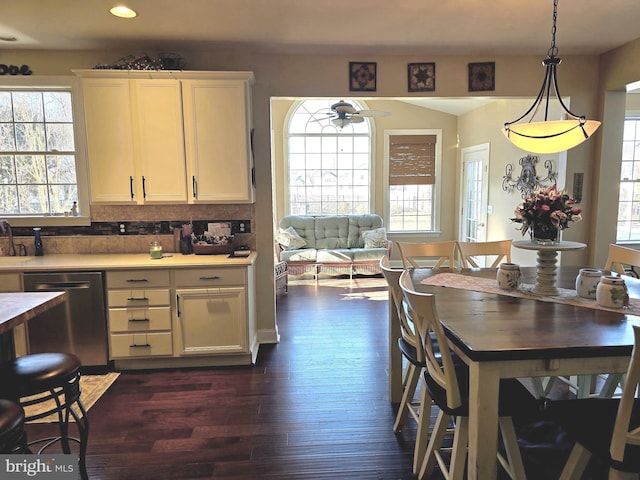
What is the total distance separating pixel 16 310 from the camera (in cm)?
180

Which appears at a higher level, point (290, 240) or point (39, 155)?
point (39, 155)

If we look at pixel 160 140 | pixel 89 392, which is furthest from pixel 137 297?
pixel 160 140

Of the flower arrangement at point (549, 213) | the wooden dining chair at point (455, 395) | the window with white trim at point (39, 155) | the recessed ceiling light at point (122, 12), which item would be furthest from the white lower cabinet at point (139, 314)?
the flower arrangement at point (549, 213)

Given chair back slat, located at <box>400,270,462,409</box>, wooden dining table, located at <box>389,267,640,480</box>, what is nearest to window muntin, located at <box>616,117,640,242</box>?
wooden dining table, located at <box>389,267,640,480</box>

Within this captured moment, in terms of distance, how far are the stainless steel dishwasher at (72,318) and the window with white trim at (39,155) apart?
785mm

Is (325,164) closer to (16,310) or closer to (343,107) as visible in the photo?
(343,107)

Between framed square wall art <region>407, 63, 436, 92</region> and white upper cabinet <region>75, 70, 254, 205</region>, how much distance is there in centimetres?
143

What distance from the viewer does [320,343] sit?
12.4 ft

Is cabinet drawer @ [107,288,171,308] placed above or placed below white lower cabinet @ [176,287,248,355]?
above

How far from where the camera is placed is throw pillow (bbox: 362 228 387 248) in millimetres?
6635

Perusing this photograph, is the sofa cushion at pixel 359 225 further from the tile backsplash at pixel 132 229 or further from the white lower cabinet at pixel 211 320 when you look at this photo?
the white lower cabinet at pixel 211 320

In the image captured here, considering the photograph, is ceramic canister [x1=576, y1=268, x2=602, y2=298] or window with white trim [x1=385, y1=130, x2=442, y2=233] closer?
ceramic canister [x1=576, y1=268, x2=602, y2=298]

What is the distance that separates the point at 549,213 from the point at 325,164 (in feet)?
18.2

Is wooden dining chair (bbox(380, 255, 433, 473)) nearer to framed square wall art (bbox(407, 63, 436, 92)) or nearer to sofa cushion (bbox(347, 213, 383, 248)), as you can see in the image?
framed square wall art (bbox(407, 63, 436, 92))
